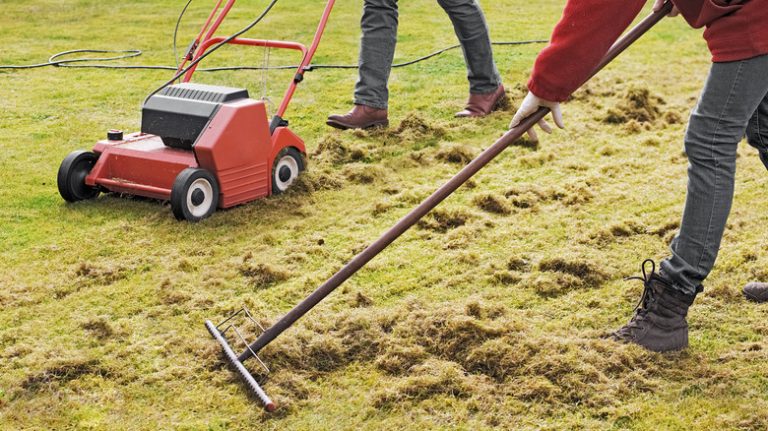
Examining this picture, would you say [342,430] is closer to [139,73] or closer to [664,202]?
[664,202]

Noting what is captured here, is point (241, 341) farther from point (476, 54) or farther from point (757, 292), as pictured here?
point (476, 54)

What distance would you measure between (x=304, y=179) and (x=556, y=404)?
6.31 ft

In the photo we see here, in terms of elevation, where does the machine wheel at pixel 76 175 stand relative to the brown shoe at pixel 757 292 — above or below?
below

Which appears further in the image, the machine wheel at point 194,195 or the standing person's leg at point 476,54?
the standing person's leg at point 476,54

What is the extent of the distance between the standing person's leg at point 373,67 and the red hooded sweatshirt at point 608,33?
2338 mm

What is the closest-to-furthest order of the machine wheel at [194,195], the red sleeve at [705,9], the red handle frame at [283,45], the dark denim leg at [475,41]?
the red sleeve at [705,9] < the machine wheel at [194,195] < the red handle frame at [283,45] < the dark denim leg at [475,41]

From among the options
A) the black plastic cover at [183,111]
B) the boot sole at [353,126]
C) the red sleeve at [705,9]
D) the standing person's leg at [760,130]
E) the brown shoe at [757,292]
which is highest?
the red sleeve at [705,9]

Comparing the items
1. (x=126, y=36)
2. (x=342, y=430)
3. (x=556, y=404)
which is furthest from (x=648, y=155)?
(x=126, y=36)

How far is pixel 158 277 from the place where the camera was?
3119 millimetres

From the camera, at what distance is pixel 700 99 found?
244 centimetres

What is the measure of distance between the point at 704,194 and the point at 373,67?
259 centimetres

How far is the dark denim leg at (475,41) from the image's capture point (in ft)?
15.9

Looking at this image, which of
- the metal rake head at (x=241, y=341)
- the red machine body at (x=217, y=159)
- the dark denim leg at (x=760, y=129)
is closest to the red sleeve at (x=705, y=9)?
the dark denim leg at (x=760, y=129)

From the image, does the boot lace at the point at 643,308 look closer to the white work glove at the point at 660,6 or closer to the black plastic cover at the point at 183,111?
the white work glove at the point at 660,6
